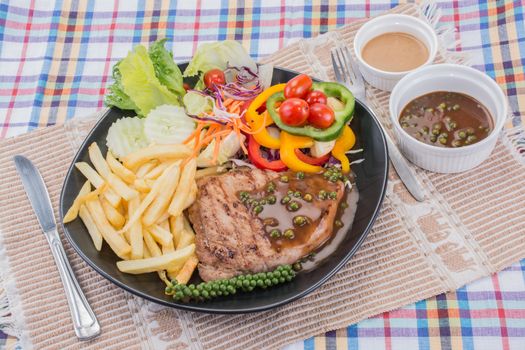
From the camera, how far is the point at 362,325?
427cm

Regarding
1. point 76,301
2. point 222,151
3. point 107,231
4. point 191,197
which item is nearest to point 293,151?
point 222,151

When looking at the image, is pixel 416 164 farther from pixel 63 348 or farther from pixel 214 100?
pixel 63 348

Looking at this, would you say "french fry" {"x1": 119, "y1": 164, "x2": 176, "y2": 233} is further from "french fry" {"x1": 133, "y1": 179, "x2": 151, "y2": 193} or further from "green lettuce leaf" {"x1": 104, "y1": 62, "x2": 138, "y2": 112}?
"green lettuce leaf" {"x1": 104, "y1": 62, "x2": 138, "y2": 112}

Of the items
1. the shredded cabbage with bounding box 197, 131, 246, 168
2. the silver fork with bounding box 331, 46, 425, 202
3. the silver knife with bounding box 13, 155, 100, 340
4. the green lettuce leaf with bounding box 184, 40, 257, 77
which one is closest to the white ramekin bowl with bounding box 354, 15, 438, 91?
the silver fork with bounding box 331, 46, 425, 202

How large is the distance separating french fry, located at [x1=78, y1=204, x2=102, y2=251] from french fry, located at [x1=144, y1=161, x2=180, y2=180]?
472 mm

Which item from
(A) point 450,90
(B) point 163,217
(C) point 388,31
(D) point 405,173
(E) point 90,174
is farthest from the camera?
(C) point 388,31

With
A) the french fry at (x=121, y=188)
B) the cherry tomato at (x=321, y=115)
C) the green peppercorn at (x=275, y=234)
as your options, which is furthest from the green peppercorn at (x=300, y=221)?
the french fry at (x=121, y=188)

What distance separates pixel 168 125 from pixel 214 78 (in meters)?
0.53

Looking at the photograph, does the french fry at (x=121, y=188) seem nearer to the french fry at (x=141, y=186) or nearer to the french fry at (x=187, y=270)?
the french fry at (x=141, y=186)

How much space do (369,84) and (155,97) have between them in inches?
70.9

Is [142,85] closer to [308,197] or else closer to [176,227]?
[176,227]

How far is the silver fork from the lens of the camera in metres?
4.71

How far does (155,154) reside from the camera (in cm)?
443

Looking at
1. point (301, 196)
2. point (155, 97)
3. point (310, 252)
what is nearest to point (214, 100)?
point (155, 97)
